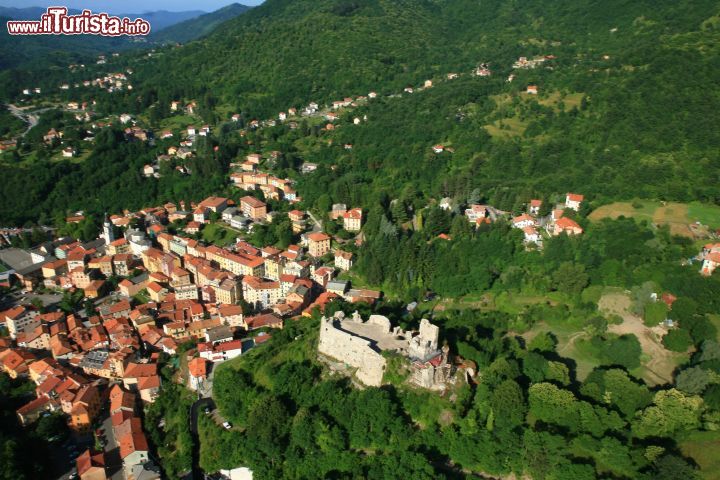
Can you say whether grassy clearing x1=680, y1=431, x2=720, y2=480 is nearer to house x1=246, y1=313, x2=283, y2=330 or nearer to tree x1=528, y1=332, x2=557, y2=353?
tree x1=528, y1=332, x2=557, y2=353

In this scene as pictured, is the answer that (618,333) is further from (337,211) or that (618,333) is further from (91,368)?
(91,368)

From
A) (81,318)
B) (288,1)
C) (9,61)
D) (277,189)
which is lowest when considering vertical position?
(81,318)

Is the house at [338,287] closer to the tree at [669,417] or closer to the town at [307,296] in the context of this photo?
the town at [307,296]

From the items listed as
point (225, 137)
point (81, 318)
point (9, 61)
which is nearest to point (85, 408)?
point (81, 318)

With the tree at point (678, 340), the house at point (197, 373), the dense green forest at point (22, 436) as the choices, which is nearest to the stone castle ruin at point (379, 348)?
the house at point (197, 373)

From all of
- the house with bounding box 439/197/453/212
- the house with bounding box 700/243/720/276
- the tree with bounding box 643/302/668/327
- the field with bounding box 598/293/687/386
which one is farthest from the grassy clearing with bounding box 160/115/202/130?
the house with bounding box 700/243/720/276

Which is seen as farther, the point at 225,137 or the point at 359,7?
the point at 359,7

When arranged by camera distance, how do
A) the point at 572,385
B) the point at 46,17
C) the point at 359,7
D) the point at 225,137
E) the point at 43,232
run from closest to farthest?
1. the point at 572,385
2. the point at 43,232
3. the point at 46,17
4. the point at 225,137
5. the point at 359,7

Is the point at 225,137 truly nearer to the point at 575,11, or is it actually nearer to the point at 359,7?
the point at 359,7
